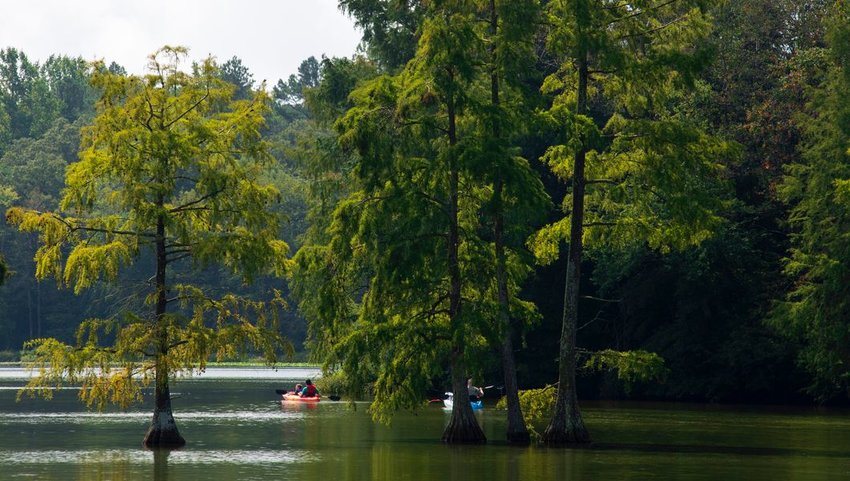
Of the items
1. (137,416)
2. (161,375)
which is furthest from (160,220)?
(137,416)

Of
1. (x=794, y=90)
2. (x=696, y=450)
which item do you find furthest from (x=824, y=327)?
(x=696, y=450)

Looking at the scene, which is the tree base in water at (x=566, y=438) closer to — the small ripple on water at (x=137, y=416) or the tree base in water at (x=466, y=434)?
the tree base in water at (x=466, y=434)

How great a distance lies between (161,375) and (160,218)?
165 inches

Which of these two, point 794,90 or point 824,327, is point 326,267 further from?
point 794,90

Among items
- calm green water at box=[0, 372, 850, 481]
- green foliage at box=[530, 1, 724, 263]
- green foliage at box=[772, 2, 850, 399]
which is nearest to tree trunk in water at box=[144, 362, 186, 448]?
calm green water at box=[0, 372, 850, 481]

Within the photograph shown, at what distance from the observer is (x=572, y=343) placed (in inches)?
1596

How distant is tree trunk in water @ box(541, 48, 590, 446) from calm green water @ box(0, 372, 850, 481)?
103 cm

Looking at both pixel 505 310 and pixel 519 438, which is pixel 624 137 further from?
pixel 519 438

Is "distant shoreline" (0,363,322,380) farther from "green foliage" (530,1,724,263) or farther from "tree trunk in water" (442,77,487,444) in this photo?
"green foliage" (530,1,724,263)

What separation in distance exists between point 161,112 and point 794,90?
31.9 metres

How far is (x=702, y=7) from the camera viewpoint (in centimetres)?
3909

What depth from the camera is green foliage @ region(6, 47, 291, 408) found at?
128 feet

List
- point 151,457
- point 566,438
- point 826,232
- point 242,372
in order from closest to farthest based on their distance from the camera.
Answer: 1. point 151,457
2. point 566,438
3. point 826,232
4. point 242,372

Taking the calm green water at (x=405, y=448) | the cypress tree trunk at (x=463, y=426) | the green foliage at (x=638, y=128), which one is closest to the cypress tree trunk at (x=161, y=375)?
the calm green water at (x=405, y=448)
